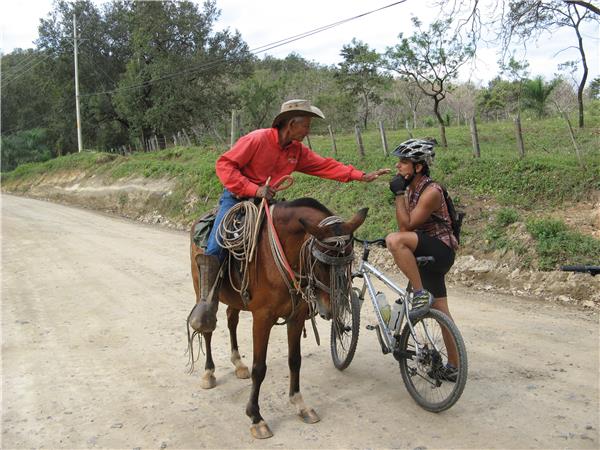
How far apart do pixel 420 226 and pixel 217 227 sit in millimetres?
1646

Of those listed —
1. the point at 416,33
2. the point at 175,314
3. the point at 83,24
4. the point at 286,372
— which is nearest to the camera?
the point at 286,372

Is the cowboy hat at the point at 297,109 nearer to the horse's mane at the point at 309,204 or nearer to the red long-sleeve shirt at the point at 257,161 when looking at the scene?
the red long-sleeve shirt at the point at 257,161

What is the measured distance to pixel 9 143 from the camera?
39.8 meters

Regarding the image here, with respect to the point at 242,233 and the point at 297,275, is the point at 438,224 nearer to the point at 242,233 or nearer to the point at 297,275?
the point at 297,275

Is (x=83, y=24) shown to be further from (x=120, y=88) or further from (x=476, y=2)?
(x=476, y=2)

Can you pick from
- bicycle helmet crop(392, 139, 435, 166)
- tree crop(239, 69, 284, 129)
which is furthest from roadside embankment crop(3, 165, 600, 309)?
tree crop(239, 69, 284, 129)

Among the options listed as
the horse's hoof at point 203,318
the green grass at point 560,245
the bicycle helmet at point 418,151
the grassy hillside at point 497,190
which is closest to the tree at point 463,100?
the grassy hillside at point 497,190

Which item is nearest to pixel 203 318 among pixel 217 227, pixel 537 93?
pixel 217 227

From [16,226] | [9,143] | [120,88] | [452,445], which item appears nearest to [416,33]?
[16,226]

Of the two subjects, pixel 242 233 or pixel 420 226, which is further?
pixel 420 226

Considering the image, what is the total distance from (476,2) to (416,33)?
27.5ft

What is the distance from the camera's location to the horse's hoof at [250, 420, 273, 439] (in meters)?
3.64

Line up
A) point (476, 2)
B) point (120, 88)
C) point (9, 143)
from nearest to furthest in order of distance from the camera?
point (476, 2) → point (120, 88) → point (9, 143)

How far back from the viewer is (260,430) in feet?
12.0
